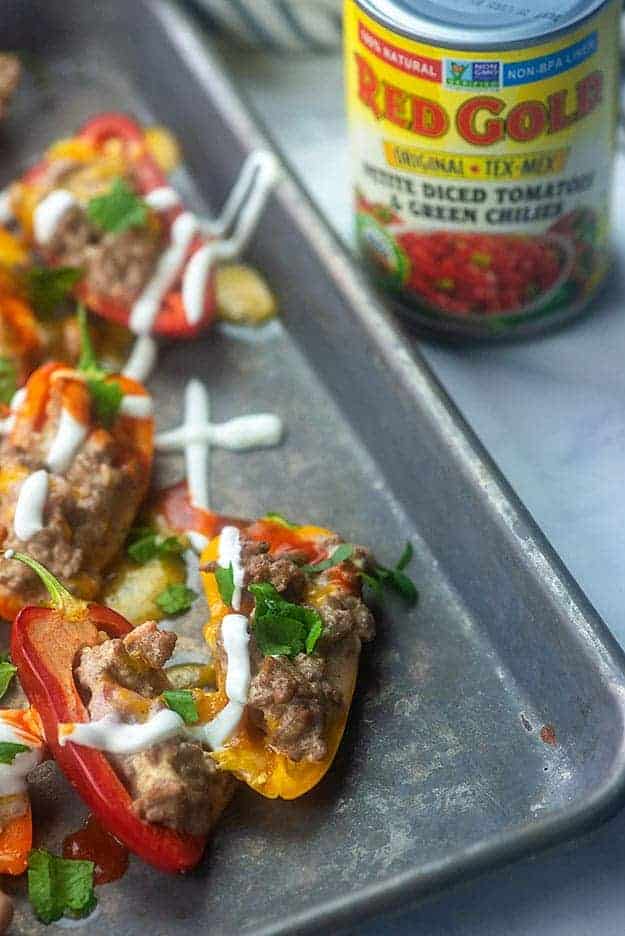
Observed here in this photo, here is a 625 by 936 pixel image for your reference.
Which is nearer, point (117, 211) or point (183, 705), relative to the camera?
point (183, 705)

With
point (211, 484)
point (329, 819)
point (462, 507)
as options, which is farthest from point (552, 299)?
point (329, 819)

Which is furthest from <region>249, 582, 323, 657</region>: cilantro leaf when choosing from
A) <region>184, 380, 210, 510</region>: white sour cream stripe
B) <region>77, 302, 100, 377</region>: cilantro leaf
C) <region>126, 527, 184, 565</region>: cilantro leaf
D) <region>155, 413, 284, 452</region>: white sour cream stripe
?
<region>77, 302, 100, 377</region>: cilantro leaf

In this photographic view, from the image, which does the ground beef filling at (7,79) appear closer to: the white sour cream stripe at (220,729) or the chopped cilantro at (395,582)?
the chopped cilantro at (395,582)

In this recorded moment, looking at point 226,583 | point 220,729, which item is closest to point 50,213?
point 226,583

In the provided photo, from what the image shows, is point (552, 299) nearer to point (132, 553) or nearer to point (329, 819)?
point (132, 553)

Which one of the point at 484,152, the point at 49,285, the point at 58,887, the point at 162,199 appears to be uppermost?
the point at 484,152

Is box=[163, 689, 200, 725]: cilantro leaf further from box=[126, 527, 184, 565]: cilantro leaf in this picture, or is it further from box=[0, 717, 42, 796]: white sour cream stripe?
box=[126, 527, 184, 565]: cilantro leaf

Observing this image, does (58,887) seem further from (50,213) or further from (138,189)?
(138,189)
